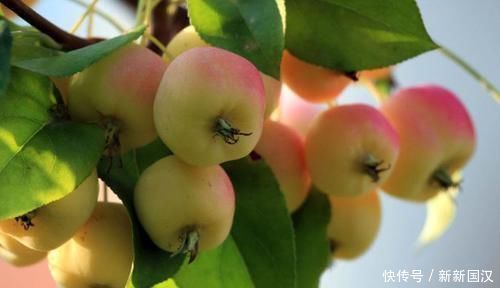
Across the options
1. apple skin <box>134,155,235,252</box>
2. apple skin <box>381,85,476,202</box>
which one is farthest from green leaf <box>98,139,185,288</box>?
apple skin <box>381,85,476,202</box>

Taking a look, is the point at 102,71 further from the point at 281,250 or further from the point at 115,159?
the point at 281,250

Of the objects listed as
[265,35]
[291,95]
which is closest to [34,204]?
[265,35]

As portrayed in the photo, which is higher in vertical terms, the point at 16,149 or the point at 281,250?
the point at 16,149

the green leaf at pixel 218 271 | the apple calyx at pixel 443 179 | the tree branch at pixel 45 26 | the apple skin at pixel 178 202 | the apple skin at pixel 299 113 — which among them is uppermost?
the tree branch at pixel 45 26

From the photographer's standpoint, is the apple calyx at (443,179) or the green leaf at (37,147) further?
the apple calyx at (443,179)

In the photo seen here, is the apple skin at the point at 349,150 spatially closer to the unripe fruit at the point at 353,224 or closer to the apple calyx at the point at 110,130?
the unripe fruit at the point at 353,224

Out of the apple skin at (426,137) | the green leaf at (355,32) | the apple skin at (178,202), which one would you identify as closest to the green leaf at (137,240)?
the apple skin at (178,202)
